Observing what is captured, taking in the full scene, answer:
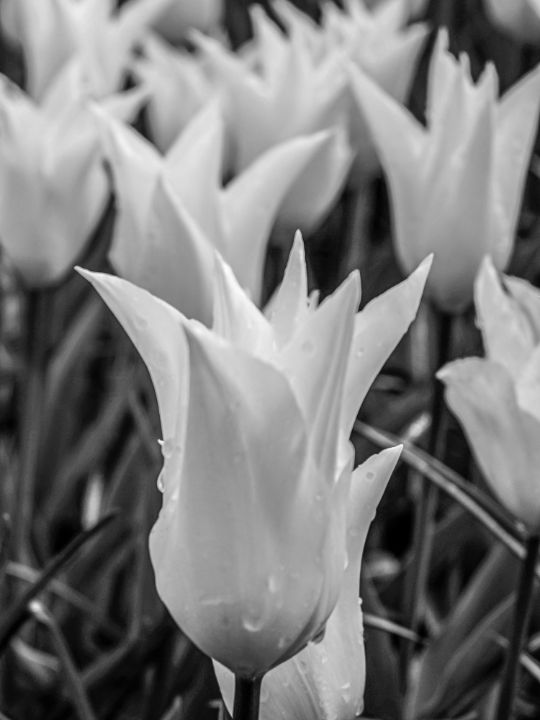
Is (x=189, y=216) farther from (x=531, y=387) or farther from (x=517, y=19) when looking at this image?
(x=517, y=19)

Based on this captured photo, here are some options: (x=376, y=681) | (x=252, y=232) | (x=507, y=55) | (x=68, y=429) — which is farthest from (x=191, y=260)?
(x=507, y=55)

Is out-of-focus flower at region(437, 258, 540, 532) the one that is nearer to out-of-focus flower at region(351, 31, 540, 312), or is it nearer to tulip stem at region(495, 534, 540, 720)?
tulip stem at region(495, 534, 540, 720)

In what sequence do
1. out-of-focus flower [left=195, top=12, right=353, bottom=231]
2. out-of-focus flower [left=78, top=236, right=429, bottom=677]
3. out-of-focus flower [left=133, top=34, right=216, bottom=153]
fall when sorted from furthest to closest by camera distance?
out-of-focus flower [left=133, top=34, right=216, bottom=153], out-of-focus flower [left=195, top=12, right=353, bottom=231], out-of-focus flower [left=78, top=236, right=429, bottom=677]

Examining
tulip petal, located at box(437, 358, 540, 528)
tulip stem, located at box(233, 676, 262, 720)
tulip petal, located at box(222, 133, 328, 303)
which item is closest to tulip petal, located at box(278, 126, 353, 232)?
tulip petal, located at box(222, 133, 328, 303)

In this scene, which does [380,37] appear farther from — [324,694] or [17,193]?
[324,694]


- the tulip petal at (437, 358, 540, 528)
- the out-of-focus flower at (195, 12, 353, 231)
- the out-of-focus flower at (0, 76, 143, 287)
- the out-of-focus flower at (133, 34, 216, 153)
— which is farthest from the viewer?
the out-of-focus flower at (133, 34, 216, 153)

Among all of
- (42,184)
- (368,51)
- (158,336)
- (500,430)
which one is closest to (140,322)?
(158,336)

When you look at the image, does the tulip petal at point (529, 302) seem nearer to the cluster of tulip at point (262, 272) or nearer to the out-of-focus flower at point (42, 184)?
the cluster of tulip at point (262, 272)
